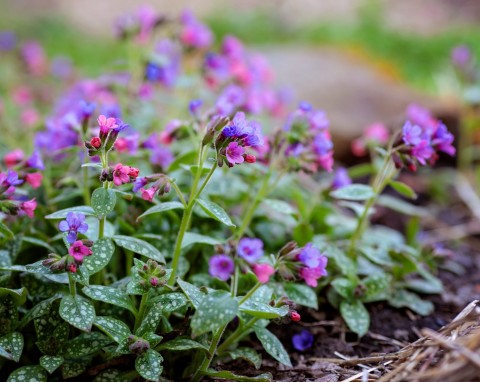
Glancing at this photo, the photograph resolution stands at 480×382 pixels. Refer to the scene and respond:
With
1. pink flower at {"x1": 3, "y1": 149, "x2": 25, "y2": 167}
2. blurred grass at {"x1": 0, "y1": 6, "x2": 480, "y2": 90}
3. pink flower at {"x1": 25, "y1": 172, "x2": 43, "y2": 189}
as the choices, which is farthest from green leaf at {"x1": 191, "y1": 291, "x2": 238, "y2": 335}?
blurred grass at {"x1": 0, "y1": 6, "x2": 480, "y2": 90}

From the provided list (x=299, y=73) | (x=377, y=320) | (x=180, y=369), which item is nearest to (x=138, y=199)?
(x=180, y=369)

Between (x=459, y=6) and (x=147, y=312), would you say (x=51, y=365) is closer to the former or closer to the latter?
(x=147, y=312)

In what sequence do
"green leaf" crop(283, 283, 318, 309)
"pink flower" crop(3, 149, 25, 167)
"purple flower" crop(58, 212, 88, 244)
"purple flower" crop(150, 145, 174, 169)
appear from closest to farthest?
"purple flower" crop(58, 212, 88, 244) → "green leaf" crop(283, 283, 318, 309) → "pink flower" crop(3, 149, 25, 167) → "purple flower" crop(150, 145, 174, 169)

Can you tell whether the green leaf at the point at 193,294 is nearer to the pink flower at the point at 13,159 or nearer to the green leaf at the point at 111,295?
the green leaf at the point at 111,295

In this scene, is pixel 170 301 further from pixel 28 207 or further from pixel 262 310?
pixel 28 207

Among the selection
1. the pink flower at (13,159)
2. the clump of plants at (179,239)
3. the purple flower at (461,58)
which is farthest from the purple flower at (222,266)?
the purple flower at (461,58)

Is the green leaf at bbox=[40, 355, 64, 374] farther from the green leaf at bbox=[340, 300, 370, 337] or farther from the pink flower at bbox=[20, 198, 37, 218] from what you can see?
the green leaf at bbox=[340, 300, 370, 337]
